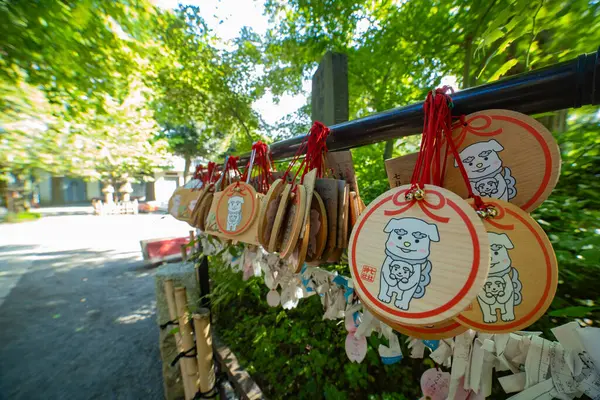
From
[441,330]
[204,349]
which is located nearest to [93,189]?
[204,349]

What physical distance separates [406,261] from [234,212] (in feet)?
2.03

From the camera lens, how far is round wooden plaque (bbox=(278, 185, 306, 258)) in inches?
22.0

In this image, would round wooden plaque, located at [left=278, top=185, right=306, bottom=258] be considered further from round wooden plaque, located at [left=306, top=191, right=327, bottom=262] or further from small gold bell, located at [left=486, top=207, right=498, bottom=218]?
small gold bell, located at [left=486, top=207, right=498, bottom=218]

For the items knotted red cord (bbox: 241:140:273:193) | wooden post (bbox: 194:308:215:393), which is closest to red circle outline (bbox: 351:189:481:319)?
knotted red cord (bbox: 241:140:273:193)

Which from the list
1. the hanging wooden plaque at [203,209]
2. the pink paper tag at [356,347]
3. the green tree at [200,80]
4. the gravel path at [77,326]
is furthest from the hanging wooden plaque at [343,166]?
the gravel path at [77,326]

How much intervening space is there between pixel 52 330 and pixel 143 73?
4.13 meters

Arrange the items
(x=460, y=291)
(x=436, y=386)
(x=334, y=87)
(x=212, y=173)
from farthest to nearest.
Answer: (x=212, y=173), (x=334, y=87), (x=436, y=386), (x=460, y=291)

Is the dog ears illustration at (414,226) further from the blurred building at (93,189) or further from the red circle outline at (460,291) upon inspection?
the blurred building at (93,189)

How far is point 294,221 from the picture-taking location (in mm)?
584

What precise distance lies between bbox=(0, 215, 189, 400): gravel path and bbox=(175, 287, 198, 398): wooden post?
1.35 m

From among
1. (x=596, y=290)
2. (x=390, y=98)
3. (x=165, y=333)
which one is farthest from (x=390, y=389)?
(x=390, y=98)

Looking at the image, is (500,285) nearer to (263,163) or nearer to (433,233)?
(433,233)

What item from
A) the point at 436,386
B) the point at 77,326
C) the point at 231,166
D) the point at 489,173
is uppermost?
the point at 231,166

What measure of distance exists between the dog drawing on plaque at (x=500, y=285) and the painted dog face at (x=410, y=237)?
0.45 ft
